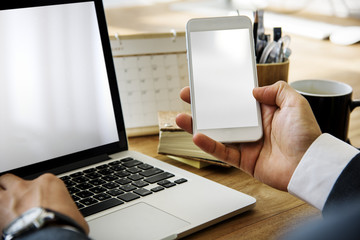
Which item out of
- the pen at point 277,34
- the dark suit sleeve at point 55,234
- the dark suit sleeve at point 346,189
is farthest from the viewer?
the pen at point 277,34

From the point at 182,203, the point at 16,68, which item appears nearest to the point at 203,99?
the point at 182,203

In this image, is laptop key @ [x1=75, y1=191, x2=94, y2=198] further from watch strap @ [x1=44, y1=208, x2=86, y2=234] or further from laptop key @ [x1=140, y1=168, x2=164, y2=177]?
watch strap @ [x1=44, y1=208, x2=86, y2=234]

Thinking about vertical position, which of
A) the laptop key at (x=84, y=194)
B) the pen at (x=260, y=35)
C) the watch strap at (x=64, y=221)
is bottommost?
the laptop key at (x=84, y=194)

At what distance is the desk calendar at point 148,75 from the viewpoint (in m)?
1.10

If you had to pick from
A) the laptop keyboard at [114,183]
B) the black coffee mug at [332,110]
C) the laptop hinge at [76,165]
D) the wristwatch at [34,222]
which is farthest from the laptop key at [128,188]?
the black coffee mug at [332,110]

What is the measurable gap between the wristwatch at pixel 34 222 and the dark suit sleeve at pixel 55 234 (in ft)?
0.04

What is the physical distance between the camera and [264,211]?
2.54 ft

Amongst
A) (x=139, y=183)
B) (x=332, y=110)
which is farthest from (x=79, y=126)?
(x=332, y=110)

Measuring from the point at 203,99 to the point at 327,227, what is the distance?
0.54m

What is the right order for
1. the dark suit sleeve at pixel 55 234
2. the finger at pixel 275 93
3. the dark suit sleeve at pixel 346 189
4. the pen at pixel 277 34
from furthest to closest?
the pen at pixel 277 34 < the finger at pixel 275 93 < the dark suit sleeve at pixel 346 189 < the dark suit sleeve at pixel 55 234

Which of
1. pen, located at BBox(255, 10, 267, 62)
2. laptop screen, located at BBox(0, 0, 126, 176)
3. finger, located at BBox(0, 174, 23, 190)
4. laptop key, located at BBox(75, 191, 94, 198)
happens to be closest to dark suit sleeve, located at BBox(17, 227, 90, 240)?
finger, located at BBox(0, 174, 23, 190)

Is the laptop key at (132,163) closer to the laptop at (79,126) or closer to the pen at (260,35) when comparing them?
the laptop at (79,126)

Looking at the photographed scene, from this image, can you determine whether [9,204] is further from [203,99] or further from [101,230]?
[203,99]

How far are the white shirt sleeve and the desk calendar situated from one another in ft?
1.52
